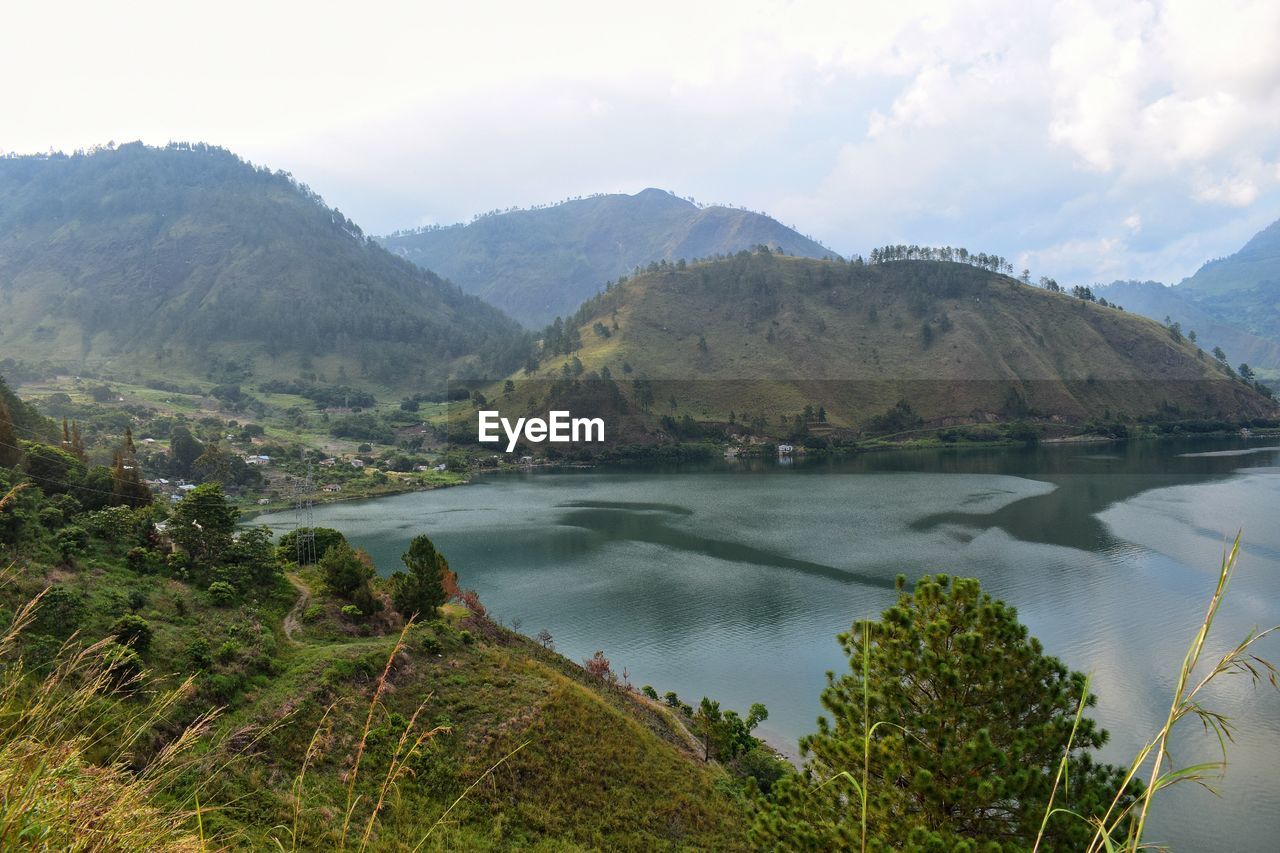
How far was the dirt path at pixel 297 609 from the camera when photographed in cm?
2598

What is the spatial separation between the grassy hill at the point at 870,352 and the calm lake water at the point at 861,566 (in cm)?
4414

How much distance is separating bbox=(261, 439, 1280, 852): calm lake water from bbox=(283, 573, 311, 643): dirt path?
44.1 feet

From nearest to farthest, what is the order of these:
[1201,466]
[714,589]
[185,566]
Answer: [185,566] < [714,589] < [1201,466]

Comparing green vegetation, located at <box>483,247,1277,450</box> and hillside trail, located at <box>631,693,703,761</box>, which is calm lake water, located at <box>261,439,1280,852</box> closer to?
hillside trail, located at <box>631,693,703,761</box>

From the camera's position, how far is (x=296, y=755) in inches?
701

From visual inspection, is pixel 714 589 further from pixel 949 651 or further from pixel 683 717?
pixel 949 651

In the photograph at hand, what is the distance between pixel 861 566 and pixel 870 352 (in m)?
120

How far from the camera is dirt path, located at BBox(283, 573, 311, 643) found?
25984 mm

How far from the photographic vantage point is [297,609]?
28.1 m

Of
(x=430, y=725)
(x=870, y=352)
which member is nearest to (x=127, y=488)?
(x=430, y=725)

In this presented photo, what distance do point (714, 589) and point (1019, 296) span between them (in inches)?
6396

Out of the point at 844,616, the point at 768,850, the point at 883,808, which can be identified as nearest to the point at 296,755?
the point at 768,850

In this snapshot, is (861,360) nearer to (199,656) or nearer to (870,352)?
(870,352)

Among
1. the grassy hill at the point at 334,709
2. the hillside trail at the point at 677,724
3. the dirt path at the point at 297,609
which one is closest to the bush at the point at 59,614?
the grassy hill at the point at 334,709
